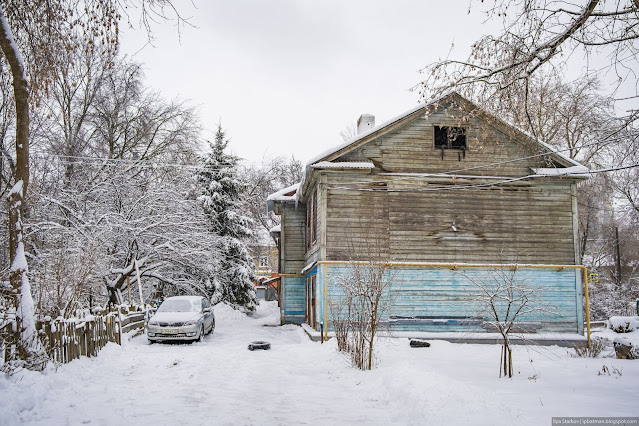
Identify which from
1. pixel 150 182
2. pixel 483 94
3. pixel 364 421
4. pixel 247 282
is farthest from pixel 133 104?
pixel 364 421

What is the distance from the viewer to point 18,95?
8586 mm

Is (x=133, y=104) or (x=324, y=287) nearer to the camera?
(x=324, y=287)

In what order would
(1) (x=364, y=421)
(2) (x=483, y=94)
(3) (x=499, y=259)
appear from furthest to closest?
(3) (x=499, y=259), (2) (x=483, y=94), (1) (x=364, y=421)

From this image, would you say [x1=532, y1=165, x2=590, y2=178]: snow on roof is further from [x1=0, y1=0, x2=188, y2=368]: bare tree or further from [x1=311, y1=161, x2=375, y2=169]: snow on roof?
[x1=0, y1=0, x2=188, y2=368]: bare tree

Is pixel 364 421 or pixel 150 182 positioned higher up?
pixel 150 182

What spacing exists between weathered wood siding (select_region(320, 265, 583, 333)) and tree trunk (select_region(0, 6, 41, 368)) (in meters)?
9.63

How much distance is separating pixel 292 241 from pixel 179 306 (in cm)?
744

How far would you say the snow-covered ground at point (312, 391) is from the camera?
6547mm

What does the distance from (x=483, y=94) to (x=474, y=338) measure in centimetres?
981

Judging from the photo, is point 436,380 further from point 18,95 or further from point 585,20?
point 18,95

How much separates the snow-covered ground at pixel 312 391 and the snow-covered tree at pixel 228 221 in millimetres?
16947

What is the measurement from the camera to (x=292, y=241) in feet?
79.6

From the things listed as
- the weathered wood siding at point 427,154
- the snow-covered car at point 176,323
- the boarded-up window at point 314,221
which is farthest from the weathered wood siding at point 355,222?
the snow-covered car at point 176,323

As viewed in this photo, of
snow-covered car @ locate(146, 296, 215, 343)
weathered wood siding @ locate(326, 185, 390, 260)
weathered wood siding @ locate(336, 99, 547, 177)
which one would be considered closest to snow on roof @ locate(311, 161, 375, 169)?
weathered wood siding @ locate(336, 99, 547, 177)
